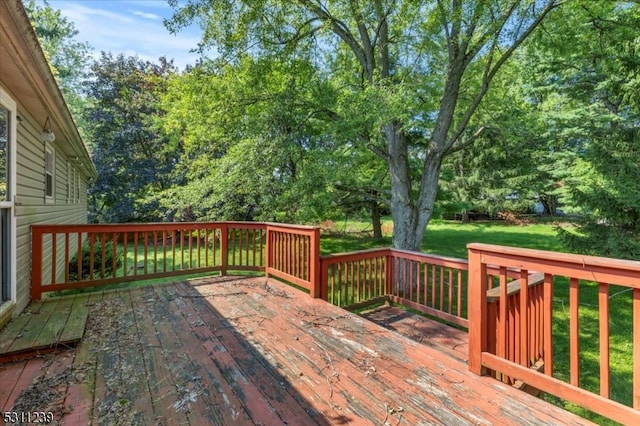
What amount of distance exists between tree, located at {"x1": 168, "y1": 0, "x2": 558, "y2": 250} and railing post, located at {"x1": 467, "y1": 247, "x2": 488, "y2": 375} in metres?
3.68

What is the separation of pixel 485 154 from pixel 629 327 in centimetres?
1308

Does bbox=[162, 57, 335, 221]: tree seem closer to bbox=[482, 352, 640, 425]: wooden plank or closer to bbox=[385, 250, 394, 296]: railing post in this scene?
bbox=[385, 250, 394, 296]: railing post

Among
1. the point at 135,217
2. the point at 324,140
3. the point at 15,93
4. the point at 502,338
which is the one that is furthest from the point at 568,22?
the point at 135,217

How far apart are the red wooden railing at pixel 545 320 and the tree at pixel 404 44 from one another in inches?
148

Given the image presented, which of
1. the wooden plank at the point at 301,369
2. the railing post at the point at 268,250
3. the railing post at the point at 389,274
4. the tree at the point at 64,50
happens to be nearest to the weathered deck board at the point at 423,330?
the railing post at the point at 389,274

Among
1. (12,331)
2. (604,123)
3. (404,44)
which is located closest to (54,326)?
(12,331)

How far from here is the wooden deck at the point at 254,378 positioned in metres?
2.03

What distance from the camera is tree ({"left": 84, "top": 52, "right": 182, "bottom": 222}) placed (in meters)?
13.9

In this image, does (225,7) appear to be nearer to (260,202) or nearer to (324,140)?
(324,140)

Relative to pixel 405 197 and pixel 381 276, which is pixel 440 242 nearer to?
pixel 405 197

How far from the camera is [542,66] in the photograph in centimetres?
862

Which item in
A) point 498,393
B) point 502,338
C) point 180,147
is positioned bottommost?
point 498,393

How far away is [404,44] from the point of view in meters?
7.95

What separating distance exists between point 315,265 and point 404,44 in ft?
20.5
